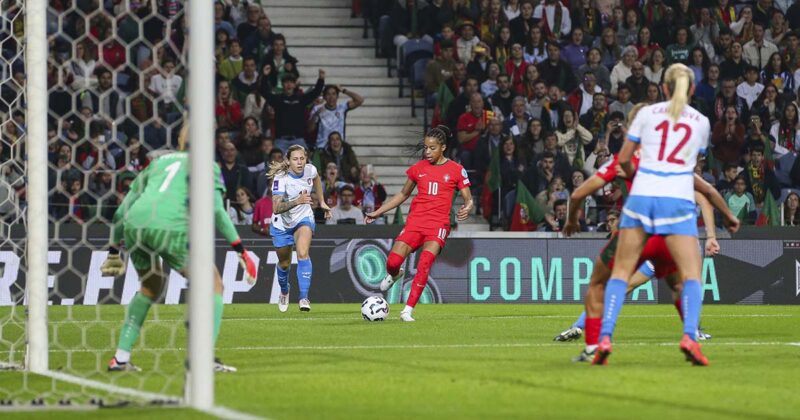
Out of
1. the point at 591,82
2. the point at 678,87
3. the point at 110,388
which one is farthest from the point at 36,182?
the point at 591,82

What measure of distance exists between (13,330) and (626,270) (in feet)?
24.8

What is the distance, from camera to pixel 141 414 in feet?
24.3

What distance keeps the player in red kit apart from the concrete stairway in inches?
345

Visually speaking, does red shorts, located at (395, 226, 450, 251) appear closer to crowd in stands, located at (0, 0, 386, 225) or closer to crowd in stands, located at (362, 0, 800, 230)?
crowd in stands, located at (0, 0, 386, 225)

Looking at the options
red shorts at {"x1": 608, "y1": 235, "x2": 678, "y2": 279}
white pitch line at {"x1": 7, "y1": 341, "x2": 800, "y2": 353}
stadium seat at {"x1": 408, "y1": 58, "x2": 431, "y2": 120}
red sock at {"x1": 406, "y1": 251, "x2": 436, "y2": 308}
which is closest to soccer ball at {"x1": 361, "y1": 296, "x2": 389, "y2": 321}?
red sock at {"x1": 406, "y1": 251, "x2": 436, "y2": 308}

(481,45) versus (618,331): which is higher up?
(481,45)

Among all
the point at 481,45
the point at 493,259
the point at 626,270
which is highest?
the point at 481,45

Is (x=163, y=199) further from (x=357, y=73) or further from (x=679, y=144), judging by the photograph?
(x=357, y=73)

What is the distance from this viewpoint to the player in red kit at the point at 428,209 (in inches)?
642

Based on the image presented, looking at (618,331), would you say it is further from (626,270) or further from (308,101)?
(308,101)

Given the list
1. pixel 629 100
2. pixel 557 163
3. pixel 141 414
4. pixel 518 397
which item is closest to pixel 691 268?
pixel 518 397

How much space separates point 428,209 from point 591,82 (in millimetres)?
10432

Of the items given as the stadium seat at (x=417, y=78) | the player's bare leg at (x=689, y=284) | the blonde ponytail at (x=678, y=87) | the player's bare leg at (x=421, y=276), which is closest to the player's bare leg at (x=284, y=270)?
the player's bare leg at (x=421, y=276)

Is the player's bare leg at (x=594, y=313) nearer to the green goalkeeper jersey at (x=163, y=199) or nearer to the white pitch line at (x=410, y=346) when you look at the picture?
the white pitch line at (x=410, y=346)
